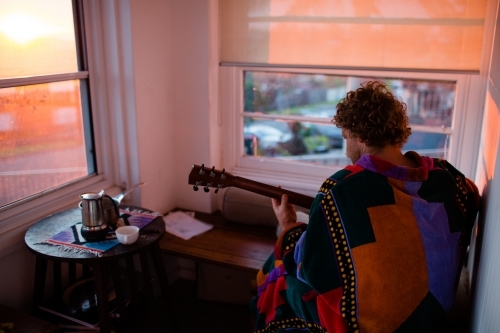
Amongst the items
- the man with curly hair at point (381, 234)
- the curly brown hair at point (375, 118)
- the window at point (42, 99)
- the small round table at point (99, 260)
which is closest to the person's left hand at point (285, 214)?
the man with curly hair at point (381, 234)

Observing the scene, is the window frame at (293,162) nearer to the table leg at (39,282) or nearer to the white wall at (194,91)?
the white wall at (194,91)

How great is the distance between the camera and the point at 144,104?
243 cm

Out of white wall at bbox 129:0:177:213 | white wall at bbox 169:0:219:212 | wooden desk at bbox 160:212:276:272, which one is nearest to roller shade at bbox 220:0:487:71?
white wall at bbox 169:0:219:212

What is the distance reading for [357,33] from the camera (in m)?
2.27

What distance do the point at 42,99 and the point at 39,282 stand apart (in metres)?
0.76

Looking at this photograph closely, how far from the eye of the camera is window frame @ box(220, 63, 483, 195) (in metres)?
2.21

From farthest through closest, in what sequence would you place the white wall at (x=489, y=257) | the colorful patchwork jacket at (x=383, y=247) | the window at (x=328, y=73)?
the window at (x=328, y=73) → the colorful patchwork jacket at (x=383, y=247) → the white wall at (x=489, y=257)

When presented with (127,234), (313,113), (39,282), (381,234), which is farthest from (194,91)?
(381,234)

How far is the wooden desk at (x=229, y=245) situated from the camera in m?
2.21

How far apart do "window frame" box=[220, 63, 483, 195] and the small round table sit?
744mm

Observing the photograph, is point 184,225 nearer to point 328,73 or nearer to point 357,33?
point 328,73

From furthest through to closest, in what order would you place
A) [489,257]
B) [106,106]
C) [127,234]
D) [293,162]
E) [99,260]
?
[293,162] < [106,106] < [127,234] < [99,260] < [489,257]

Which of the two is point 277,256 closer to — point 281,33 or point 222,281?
point 222,281

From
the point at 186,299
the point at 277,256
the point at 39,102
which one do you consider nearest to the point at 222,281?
the point at 186,299
